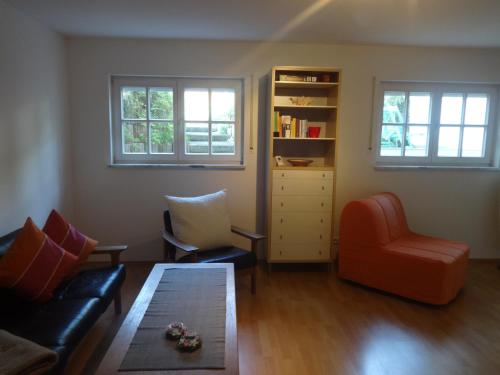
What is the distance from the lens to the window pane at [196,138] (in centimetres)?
377

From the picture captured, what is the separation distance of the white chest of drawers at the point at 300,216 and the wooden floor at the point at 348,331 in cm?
27

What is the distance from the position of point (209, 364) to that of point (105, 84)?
10.1 feet

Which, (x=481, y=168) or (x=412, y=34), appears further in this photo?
(x=481, y=168)

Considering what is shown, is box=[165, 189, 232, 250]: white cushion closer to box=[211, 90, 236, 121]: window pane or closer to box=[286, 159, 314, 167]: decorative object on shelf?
box=[286, 159, 314, 167]: decorative object on shelf

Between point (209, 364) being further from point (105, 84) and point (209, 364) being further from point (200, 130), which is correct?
point (105, 84)

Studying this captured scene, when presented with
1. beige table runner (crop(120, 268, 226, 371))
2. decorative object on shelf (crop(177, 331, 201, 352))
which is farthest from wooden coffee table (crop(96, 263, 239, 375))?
decorative object on shelf (crop(177, 331, 201, 352))

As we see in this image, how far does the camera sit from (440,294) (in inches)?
113

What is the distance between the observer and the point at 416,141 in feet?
13.0

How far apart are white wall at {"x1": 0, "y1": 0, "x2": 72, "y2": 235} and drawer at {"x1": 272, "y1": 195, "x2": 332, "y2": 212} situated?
2.12 meters

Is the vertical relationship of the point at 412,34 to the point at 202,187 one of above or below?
above

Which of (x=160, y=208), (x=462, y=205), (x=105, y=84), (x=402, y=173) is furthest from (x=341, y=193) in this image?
(x=105, y=84)

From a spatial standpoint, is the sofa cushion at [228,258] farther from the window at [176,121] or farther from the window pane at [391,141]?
the window pane at [391,141]

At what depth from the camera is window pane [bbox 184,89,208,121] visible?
3.73m

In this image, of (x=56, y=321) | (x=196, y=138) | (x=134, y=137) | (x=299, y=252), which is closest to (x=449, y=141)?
(x=299, y=252)
